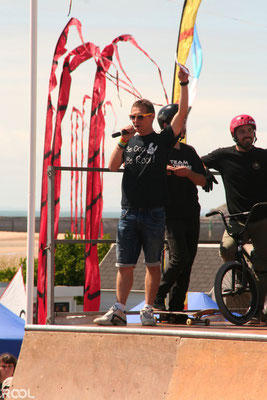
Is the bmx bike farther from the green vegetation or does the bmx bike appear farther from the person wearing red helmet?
the green vegetation

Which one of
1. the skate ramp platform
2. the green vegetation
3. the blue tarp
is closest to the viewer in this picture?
the skate ramp platform

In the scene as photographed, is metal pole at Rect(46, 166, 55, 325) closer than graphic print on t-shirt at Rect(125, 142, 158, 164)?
No

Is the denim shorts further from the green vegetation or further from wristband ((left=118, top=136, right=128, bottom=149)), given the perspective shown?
the green vegetation

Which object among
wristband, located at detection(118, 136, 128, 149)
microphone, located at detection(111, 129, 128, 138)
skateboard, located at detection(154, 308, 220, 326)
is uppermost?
microphone, located at detection(111, 129, 128, 138)

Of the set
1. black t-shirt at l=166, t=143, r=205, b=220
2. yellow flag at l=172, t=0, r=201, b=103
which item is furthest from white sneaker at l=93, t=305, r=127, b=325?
yellow flag at l=172, t=0, r=201, b=103

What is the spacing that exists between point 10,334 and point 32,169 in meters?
4.51

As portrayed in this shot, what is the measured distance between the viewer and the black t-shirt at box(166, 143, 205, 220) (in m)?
6.75

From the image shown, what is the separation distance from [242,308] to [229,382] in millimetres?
2498

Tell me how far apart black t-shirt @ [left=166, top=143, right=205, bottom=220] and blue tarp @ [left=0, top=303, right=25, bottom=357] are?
257 inches

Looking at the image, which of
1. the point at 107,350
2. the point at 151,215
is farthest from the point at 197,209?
the point at 107,350

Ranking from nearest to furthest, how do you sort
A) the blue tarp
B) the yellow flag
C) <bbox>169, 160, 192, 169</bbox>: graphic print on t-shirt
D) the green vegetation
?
<bbox>169, 160, 192, 169</bbox>: graphic print on t-shirt < the yellow flag < the blue tarp < the green vegetation

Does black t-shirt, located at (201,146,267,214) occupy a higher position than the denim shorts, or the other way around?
black t-shirt, located at (201,146,267,214)

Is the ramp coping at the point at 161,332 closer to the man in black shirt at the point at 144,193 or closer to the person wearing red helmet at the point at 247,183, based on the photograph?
the man in black shirt at the point at 144,193

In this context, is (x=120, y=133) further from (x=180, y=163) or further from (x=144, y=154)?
(x=180, y=163)
